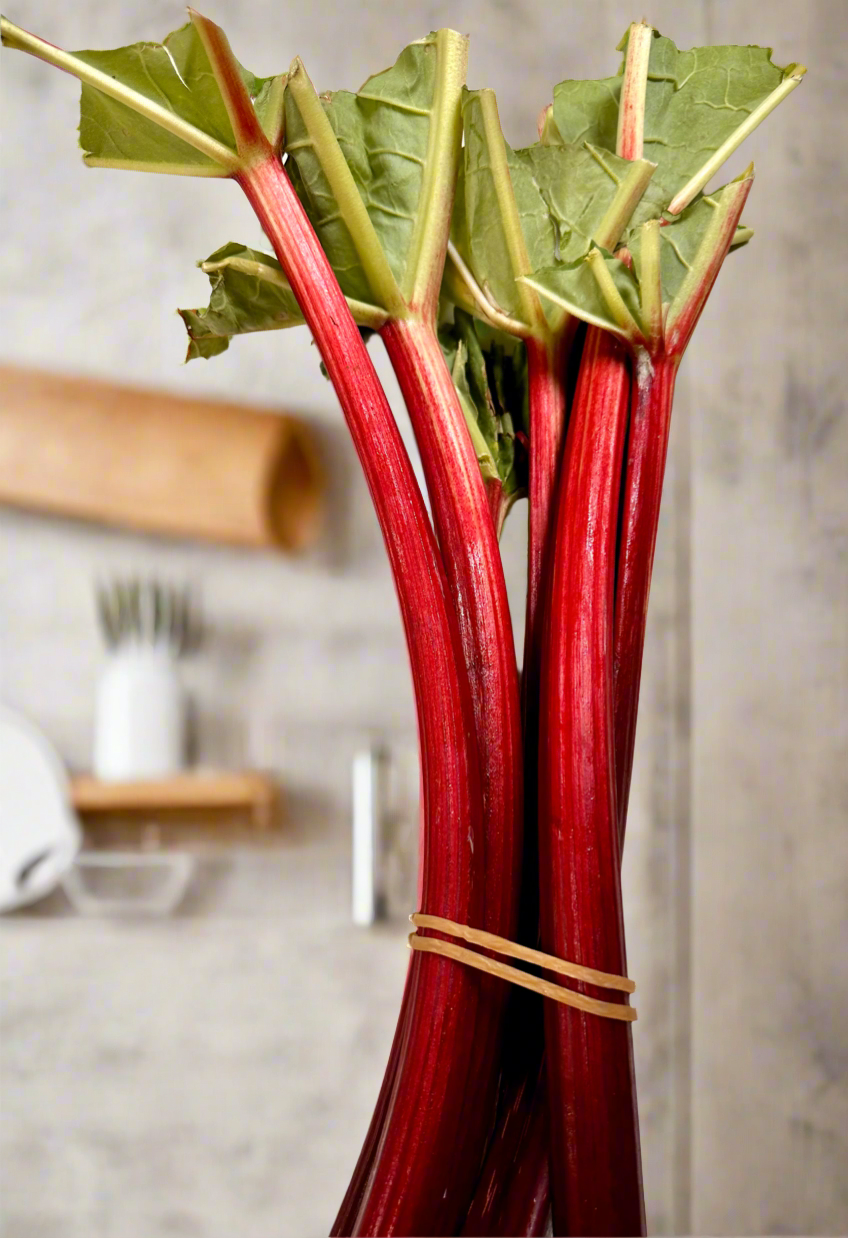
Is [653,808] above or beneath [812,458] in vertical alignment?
beneath

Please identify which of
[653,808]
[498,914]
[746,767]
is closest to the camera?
[498,914]

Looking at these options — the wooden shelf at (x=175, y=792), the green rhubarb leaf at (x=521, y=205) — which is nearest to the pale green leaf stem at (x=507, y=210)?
the green rhubarb leaf at (x=521, y=205)

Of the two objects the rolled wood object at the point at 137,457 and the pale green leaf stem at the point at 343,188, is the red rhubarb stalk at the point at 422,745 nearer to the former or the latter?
the pale green leaf stem at the point at 343,188

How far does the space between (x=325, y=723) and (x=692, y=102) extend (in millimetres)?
1006

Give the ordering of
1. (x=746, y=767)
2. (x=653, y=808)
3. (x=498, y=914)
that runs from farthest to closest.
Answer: (x=653, y=808) < (x=746, y=767) < (x=498, y=914)

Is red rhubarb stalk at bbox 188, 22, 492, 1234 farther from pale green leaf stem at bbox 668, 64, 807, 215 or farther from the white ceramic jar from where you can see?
the white ceramic jar

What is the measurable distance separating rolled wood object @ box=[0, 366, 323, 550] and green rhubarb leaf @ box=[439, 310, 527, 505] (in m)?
0.89

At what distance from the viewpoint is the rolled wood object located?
4.07 feet

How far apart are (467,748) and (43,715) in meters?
1.07

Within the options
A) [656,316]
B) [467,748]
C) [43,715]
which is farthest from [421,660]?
[43,715]

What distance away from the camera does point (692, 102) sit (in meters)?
0.36

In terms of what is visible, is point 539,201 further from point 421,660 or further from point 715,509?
point 715,509

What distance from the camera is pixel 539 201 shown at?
0.36m

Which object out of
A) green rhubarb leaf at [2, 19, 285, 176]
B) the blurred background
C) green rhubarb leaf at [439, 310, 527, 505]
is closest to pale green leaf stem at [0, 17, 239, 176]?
green rhubarb leaf at [2, 19, 285, 176]
